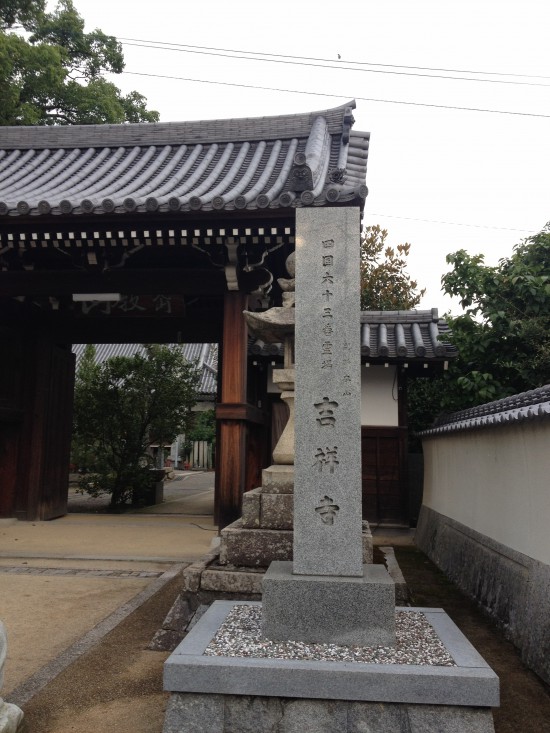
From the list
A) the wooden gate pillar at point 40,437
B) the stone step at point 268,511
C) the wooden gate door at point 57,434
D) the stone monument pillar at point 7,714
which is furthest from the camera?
the wooden gate door at point 57,434

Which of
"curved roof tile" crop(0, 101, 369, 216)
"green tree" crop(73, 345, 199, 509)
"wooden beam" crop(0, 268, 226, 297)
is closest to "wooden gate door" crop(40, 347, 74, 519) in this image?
"wooden beam" crop(0, 268, 226, 297)

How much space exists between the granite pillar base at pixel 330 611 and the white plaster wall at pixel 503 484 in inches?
75.3

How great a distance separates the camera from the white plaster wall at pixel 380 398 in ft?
37.2

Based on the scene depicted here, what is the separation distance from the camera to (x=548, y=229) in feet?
33.6

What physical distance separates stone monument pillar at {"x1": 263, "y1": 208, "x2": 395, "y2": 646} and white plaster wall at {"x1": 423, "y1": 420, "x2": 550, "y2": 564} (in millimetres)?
1872

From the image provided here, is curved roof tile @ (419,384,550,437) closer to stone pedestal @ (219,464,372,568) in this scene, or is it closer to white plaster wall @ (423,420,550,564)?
white plaster wall @ (423,420,550,564)

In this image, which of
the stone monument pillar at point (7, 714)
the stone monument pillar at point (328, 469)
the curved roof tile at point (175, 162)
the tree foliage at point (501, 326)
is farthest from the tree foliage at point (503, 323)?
the stone monument pillar at point (7, 714)

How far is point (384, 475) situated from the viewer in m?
11.2

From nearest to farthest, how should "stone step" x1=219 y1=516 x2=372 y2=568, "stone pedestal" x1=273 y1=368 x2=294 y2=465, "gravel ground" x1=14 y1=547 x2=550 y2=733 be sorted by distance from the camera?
"gravel ground" x1=14 y1=547 x2=550 y2=733, "stone step" x1=219 y1=516 x2=372 y2=568, "stone pedestal" x1=273 y1=368 x2=294 y2=465

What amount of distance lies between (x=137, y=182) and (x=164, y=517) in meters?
6.31

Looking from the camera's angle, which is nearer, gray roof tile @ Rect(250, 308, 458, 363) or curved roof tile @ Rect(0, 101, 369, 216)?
curved roof tile @ Rect(0, 101, 369, 216)

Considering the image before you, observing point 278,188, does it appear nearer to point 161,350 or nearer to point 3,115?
point 161,350

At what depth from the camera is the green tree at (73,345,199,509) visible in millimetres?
13500

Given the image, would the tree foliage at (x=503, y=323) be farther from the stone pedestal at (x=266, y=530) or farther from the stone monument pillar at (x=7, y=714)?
the stone monument pillar at (x=7, y=714)
